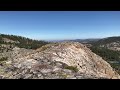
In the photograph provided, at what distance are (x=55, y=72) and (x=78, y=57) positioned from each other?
17.4 ft

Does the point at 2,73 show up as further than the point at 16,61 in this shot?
No
